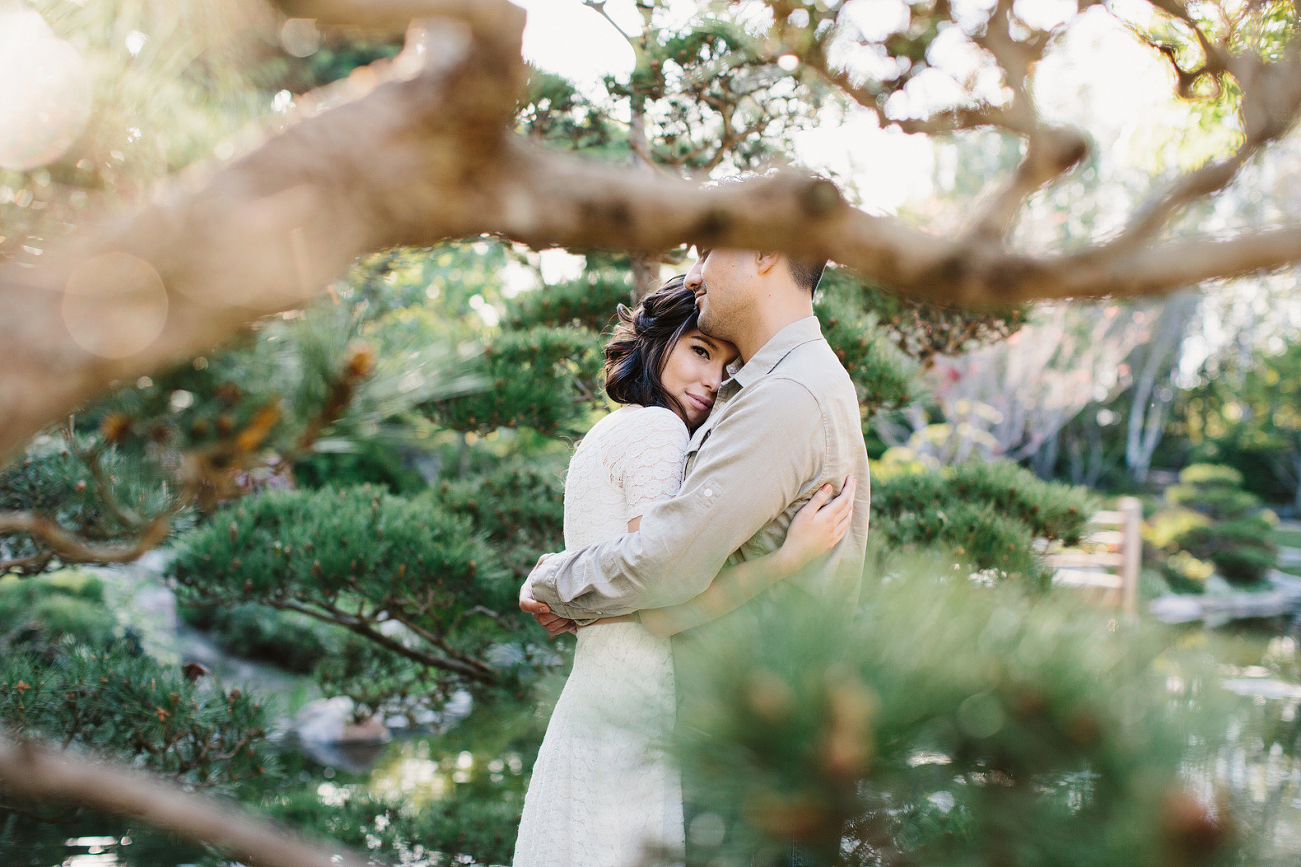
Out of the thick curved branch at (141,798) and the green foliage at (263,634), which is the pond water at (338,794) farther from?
the thick curved branch at (141,798)

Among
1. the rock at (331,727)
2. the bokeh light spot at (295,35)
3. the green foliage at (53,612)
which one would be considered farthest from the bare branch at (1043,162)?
the rock at (331,727)

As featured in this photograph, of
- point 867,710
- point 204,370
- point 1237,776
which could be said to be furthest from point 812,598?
point 204,370

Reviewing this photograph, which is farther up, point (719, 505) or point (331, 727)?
point (331, 727)

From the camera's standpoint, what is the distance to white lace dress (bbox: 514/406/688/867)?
1484 millimetres

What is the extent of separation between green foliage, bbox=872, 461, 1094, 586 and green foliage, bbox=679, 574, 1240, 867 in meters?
2.00

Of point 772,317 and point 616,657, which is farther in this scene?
point 772,317

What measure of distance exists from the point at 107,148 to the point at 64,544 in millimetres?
652

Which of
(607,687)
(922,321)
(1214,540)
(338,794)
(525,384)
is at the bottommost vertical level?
(607,687)

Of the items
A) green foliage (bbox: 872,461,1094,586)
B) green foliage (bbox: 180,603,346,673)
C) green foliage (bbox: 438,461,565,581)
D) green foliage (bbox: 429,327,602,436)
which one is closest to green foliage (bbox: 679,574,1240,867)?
green foliage (bbox: 872,461,1094,586)

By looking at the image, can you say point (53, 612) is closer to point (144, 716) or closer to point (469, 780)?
point (469, 780)

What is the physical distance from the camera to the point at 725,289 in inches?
65.7

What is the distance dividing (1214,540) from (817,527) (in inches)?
532

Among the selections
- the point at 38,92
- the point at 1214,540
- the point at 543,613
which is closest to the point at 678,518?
the point at 543,613

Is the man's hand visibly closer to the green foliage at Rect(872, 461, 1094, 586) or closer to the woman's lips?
the woman's lips
